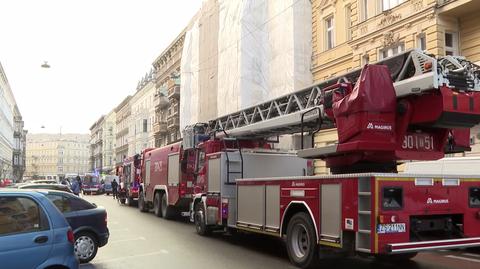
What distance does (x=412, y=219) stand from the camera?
8773 mm

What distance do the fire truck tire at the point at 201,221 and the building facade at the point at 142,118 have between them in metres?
55.9

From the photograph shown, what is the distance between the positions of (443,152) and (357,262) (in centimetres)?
272

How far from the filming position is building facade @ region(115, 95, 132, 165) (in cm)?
9638

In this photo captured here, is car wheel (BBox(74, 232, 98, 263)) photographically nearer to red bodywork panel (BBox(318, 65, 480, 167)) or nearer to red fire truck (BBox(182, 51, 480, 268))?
red fire truck (BBox(182, 51, 480, 268))

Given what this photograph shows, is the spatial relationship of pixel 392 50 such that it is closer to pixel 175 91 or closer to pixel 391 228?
pixel 391 228

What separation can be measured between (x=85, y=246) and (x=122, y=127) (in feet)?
306

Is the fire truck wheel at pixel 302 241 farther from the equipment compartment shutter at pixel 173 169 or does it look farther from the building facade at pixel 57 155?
the building facade at pixel 57 155

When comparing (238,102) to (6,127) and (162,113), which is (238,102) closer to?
(162,113)

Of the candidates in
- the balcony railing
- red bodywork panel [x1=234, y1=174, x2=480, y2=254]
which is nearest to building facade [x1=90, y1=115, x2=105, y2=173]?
the balcony railing

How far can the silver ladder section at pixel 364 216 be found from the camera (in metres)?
8.43

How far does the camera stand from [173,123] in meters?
59.9

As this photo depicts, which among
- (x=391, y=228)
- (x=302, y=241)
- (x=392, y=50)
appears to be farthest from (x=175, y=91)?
(x=391, y=228)

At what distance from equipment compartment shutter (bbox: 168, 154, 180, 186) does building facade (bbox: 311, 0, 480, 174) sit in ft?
17.2

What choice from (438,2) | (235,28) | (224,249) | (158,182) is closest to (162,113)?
(235,28)
